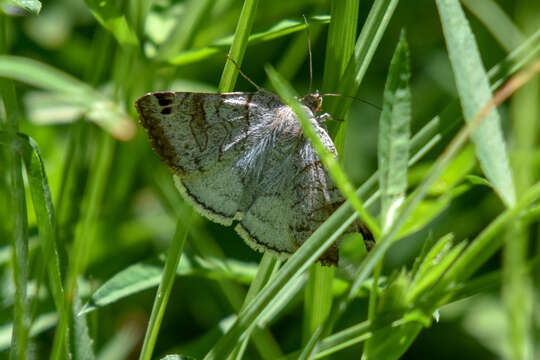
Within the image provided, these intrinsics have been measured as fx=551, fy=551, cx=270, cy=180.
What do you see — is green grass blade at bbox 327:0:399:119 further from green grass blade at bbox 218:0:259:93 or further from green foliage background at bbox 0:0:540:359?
green grass blade at bbox 218:0:259:93

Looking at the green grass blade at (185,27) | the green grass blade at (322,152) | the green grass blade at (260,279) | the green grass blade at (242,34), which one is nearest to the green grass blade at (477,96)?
the green grass blade at (322,152)

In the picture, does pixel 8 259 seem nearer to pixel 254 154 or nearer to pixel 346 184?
pixel 254 154

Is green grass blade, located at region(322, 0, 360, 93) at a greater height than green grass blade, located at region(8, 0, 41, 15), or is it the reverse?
green grass blade, located at region(8, 0, 41, 15)

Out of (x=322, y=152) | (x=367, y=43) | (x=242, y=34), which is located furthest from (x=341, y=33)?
(x=322, y=152)

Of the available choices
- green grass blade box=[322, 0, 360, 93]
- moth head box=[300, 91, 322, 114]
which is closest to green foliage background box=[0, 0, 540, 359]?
green grass blade box=[322, 0, 360, 93]

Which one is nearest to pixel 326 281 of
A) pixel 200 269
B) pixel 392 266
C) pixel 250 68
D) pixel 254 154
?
pixel 200 269

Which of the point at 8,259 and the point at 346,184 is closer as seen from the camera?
the point at 346,184

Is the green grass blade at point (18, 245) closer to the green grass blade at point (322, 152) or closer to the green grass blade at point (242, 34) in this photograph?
the green grass blade at point (242, 34)
